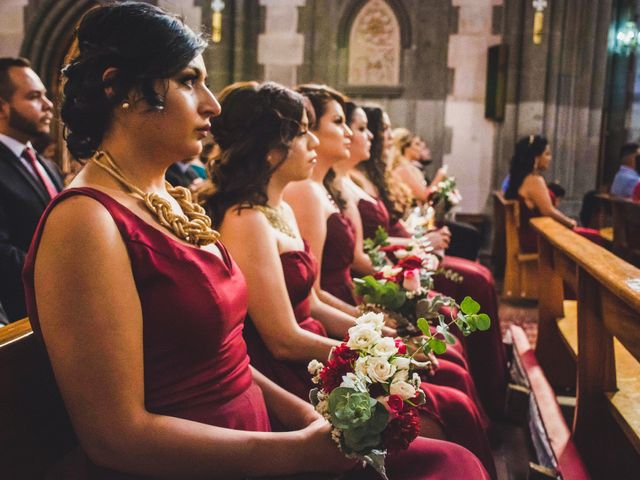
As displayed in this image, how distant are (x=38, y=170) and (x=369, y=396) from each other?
2.59 meters

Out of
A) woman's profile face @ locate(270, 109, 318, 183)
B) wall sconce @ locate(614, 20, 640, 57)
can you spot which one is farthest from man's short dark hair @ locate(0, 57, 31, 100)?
wall sconce @ locate(614, 20, 640, 57)

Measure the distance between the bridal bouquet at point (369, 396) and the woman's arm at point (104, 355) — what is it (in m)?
0.22

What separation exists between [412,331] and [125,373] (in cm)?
157

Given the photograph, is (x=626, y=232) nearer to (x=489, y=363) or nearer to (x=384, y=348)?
(x=489, y=363)

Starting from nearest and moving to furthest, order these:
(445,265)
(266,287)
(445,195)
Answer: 1. (266,287)
2. (445,265)
3. (445,195)

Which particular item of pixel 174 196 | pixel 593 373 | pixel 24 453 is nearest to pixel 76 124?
pixel 174 196

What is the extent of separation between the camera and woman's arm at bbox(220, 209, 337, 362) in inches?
79.8

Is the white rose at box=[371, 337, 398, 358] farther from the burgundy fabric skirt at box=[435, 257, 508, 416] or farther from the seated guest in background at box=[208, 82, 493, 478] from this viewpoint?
the burgundy fabric skirt at box=[435, 257, 508, 416]

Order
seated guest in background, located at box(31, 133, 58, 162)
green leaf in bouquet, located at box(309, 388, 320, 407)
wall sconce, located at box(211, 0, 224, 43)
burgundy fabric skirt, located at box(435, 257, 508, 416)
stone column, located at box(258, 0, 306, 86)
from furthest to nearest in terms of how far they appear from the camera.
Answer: stone column, located at box(258, 0, 306, 86) → wall sconce, located at box(211, 0, 224, 43) → seated guest in background, located at box(31, 133, 58, 162) → burgundy fabric skirt, located at box(435, 257, 508, 416) → green leaf in bouquet, located at box(309, 388, 320, 407)

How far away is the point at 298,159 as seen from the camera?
2.37 m

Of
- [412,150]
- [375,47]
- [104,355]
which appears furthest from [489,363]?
[375,47]

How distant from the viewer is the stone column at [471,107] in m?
8.74

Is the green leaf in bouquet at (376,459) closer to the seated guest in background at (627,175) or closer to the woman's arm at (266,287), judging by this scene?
the woman's arm at (266,287)

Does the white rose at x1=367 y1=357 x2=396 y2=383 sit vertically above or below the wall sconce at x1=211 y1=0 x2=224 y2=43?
below
